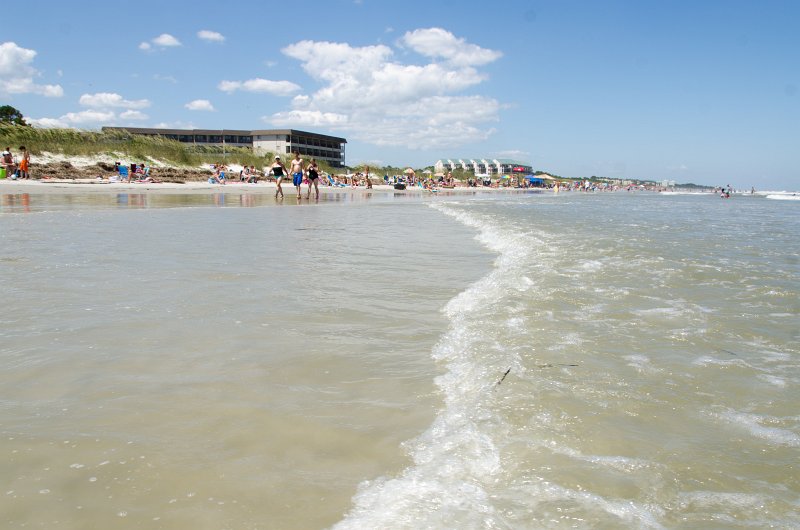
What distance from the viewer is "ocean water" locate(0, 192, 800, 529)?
1695mm

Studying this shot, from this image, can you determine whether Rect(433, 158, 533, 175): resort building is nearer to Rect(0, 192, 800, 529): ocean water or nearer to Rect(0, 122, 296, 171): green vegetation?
Rect(0, 122, 296, 171): green vegetation

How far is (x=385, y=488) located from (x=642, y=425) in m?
1.24

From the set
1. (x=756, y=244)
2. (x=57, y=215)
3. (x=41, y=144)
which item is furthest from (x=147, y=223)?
(x=41, y=144)

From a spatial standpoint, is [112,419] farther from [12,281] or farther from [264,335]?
[12,281]

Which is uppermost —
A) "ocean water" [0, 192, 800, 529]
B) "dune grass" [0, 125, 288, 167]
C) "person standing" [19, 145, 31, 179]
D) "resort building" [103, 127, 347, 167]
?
"resort building" [103, 127, 347, 167]

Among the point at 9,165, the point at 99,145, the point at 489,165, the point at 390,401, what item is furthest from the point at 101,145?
the point at 489,165

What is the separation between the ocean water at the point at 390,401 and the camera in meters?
1.70

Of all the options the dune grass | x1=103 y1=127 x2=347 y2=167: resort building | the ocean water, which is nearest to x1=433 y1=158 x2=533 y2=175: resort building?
x1=103 y1=127 x2=347 y2=167: resort building

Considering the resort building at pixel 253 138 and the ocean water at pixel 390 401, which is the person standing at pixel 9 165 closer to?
the ocean water at pixel 390 401

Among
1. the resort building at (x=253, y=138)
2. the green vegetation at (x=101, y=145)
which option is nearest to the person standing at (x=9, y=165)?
the green vegetation at (x=101, y=145)

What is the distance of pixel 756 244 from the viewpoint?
9.74m

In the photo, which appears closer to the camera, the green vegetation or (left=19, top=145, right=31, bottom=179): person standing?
(left=19, top=145, right=31, bottom=179): person standing

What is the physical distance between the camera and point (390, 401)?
2465 mm

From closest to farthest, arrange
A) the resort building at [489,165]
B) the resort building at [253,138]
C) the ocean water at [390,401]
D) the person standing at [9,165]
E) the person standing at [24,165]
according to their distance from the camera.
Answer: the ocean water at [390,401]
the person standing at [24,165]
the person standing at [9,165]
the resort building at [253,138]
the resort building at [489,165]
